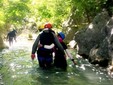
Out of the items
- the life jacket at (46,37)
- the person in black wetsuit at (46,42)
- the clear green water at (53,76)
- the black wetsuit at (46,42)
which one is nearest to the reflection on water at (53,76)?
the clear green water at (53,76)

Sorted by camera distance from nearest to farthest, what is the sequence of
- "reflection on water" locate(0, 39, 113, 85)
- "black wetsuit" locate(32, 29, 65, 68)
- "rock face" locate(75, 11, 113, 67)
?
"reflection on water" locate(0, 39, 113, 85)
"black wetsuit" locate(32, 29, 65, 68)
"rock face" locate(75, 11, 113, 67)

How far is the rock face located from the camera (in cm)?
1466

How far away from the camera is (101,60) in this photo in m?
14.8

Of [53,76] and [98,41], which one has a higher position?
[98,41]

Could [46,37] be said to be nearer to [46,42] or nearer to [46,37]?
[46,37]

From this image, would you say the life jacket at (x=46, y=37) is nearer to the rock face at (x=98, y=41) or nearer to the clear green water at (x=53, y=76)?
the clear green water at (x=53, y=76)

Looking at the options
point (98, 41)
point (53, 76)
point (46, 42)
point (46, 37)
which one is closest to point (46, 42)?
point (46, 42)

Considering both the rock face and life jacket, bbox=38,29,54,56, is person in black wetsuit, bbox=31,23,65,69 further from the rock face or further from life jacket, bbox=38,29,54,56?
the rock face

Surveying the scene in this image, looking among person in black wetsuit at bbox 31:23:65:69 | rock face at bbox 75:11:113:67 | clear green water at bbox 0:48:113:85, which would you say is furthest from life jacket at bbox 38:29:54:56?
rock face at bbox 75:11:113:67

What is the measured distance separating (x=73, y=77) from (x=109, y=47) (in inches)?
131

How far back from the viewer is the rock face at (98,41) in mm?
14655

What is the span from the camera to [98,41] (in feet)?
57.6

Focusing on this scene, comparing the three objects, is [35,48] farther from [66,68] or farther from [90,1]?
[90,1]

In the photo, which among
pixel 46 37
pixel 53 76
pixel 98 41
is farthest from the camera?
pixel 98 41
